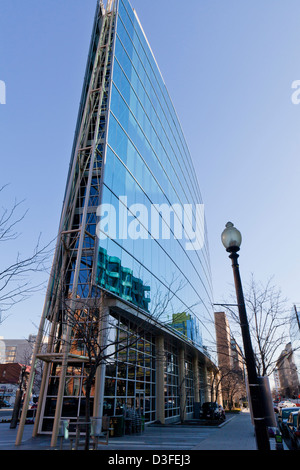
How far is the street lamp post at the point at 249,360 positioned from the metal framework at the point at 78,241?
302 inches

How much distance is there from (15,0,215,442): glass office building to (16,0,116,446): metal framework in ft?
0.24

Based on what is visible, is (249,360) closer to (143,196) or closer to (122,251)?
(122,251)

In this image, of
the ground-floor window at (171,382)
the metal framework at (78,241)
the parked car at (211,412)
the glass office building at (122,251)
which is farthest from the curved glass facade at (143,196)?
the parked car at (211,412)

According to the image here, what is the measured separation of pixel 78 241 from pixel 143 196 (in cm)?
628

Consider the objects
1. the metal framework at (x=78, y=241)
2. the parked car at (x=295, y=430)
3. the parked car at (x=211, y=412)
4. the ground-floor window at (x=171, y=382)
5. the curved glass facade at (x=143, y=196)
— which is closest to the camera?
the parked car at (x=295, y=430)

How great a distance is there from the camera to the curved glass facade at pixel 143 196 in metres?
17.1

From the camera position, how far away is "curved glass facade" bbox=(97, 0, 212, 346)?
17072mm

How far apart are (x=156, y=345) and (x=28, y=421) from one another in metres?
11.6

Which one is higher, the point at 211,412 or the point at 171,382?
the point at 171,382

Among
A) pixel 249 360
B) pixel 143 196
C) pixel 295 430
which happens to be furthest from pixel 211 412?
pixel 249 360

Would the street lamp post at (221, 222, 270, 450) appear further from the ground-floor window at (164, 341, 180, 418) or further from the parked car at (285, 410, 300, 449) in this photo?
the ground-floor window at (164, 341, 180, 418)

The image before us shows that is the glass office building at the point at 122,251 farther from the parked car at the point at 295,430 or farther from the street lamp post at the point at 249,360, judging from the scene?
the parked car at the point at 295,430

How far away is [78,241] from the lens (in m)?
17.7

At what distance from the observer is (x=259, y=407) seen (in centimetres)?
490
